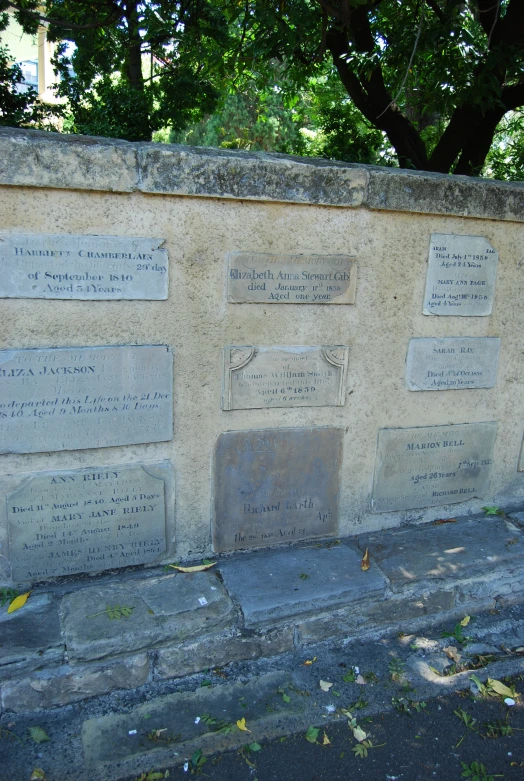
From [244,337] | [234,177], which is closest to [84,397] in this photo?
[244,337]

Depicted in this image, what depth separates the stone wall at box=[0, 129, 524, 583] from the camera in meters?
2.43

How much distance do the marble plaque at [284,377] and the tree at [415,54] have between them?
221cm

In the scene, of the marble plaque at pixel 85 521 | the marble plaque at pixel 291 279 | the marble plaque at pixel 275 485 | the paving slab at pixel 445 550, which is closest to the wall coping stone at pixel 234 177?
the marble plaque at pixel 291 279

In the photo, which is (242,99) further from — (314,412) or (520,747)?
(520,747)

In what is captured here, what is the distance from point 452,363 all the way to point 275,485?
1252mm

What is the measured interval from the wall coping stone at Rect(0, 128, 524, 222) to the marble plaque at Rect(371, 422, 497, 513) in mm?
1256

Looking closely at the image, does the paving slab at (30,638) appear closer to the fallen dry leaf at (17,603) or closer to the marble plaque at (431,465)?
the fallen dry leaf at (17,603)

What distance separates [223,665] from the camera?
250 centimetres

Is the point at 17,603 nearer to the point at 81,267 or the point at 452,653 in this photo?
the point at 81,267

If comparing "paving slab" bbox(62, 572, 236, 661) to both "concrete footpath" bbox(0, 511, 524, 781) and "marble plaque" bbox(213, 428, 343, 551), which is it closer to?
"concrete footpath" bbox(0, 511, 524, 781)

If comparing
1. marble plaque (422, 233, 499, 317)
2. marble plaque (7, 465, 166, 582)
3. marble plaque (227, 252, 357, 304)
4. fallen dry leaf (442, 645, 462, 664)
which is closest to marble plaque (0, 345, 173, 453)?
marble plaque (7, 465, 166, 582)

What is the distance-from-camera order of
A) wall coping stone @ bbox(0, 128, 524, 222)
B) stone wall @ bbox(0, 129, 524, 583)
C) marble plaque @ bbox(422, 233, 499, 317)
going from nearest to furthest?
1. wall coping stone @ bbox(0, 128, 524, 222)
2. stone wall @ bbox(0, 129, 524, 583)
3. marble plaque @ bbox(422, 233, 499, 317)

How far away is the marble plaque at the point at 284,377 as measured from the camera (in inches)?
110

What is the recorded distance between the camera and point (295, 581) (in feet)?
8.99
